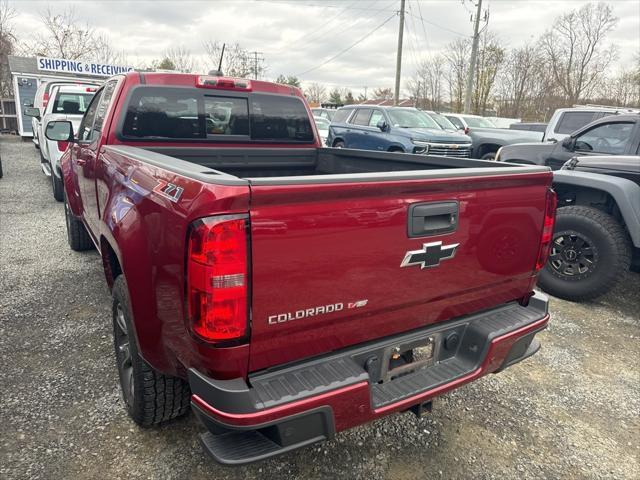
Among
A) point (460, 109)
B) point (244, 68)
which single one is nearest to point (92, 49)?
point (244, 68)

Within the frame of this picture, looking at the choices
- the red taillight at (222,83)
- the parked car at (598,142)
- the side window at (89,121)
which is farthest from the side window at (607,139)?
the side window at (89,121)

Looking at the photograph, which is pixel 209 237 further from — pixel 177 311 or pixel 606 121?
pixel 606 121

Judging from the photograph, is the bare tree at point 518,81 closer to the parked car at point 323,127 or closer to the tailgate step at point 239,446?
the parked car at point 323,127

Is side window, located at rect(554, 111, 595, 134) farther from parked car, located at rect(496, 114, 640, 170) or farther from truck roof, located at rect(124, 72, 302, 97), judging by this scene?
truck roof, located at rect(124, 72, 302, 97)

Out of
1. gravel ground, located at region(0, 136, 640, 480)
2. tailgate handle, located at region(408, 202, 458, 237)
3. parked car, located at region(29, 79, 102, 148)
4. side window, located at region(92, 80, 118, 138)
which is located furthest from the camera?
parked car, located at region(29, 79, 102, 148)

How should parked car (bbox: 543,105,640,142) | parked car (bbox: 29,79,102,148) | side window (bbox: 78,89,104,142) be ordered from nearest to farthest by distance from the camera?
side window (bbox: 78,89,104,142) → parked car (bbox: 543,105,640,142) → parked car (bbox: 29,79,102,148)

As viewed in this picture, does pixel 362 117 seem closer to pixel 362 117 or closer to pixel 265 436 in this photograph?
pixel 362 117

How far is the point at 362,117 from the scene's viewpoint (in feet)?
39.3

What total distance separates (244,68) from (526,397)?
Result: 46523 mm

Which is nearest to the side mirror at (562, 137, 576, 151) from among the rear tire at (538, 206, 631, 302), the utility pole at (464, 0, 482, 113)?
the rear tire at (538, 206, 631, 302)

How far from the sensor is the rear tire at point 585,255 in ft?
14.3

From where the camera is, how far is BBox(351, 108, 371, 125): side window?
11.8 metres

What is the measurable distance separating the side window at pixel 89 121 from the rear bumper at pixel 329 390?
2.85m

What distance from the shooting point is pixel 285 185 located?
160cm
